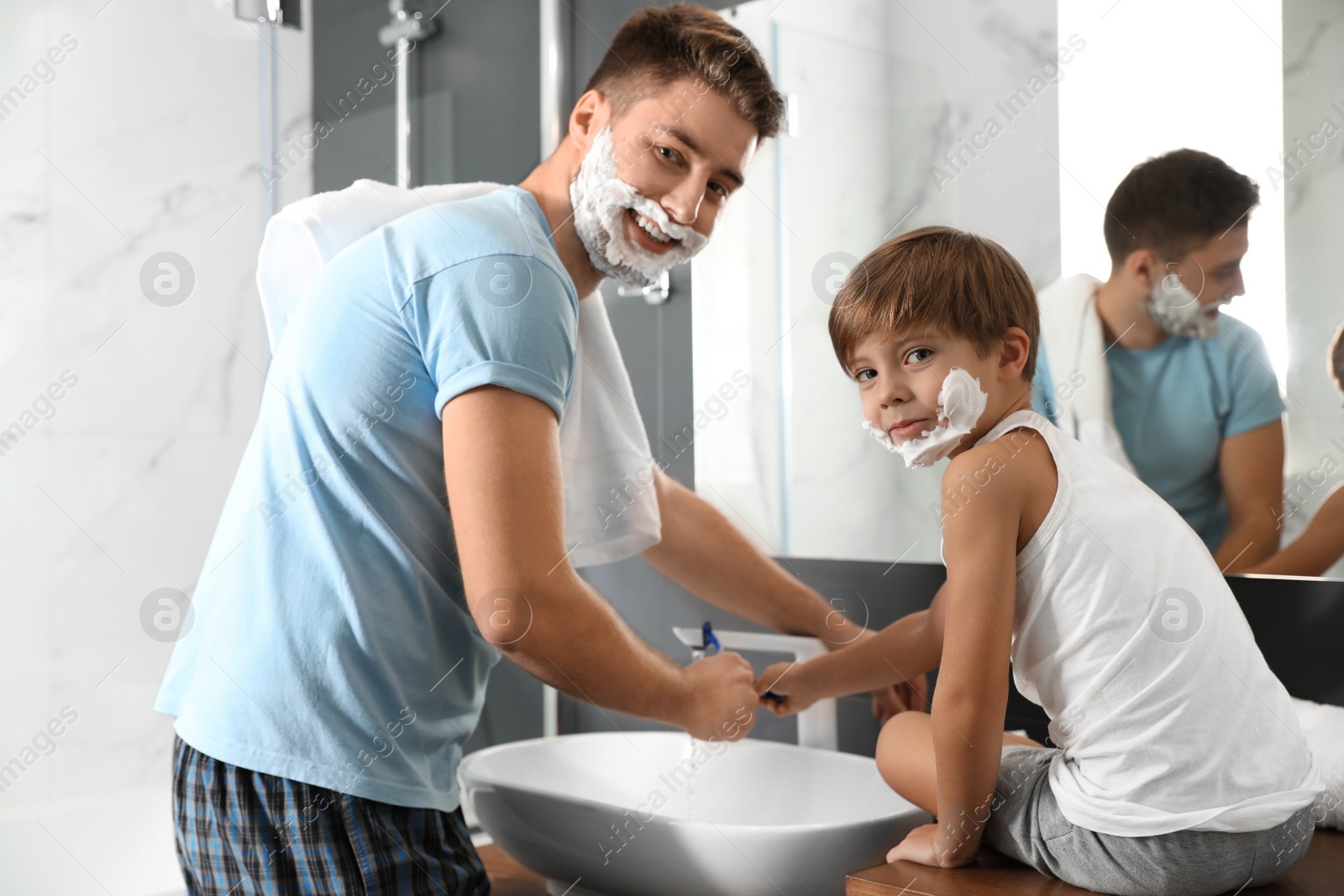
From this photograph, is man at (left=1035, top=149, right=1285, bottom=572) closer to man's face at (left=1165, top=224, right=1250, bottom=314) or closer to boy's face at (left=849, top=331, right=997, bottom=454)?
man's face at (left=1165, top=224, right=1250, bottom=314)

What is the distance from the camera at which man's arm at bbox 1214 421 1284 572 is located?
105cm

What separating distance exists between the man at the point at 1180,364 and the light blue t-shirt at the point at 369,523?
1.96 ft

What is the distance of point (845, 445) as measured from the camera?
55.4 inches

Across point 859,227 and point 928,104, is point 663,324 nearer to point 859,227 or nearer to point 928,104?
point 859,227

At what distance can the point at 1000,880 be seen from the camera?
821 mm

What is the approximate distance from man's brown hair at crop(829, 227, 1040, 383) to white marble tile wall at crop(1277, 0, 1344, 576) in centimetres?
31

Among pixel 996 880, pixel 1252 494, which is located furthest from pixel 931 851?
pixel 1252 494

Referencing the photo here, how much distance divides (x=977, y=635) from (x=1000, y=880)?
20 cm

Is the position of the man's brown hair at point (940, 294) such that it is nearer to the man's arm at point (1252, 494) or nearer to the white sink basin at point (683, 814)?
the man's arm at point (1252, 494)

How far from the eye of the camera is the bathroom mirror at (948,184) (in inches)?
40.9

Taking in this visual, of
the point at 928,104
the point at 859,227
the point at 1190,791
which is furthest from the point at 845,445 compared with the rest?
the point at 1190,791

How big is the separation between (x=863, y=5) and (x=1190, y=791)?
1037 mm

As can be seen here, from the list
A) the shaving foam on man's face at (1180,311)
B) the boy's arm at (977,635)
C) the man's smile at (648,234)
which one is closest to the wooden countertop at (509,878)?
the boy's arm at (977,635)

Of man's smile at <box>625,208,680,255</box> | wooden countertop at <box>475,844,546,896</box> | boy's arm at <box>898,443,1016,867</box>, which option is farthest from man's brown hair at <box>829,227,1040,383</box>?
wooden countertop at <box>475,844,546,896</box>
